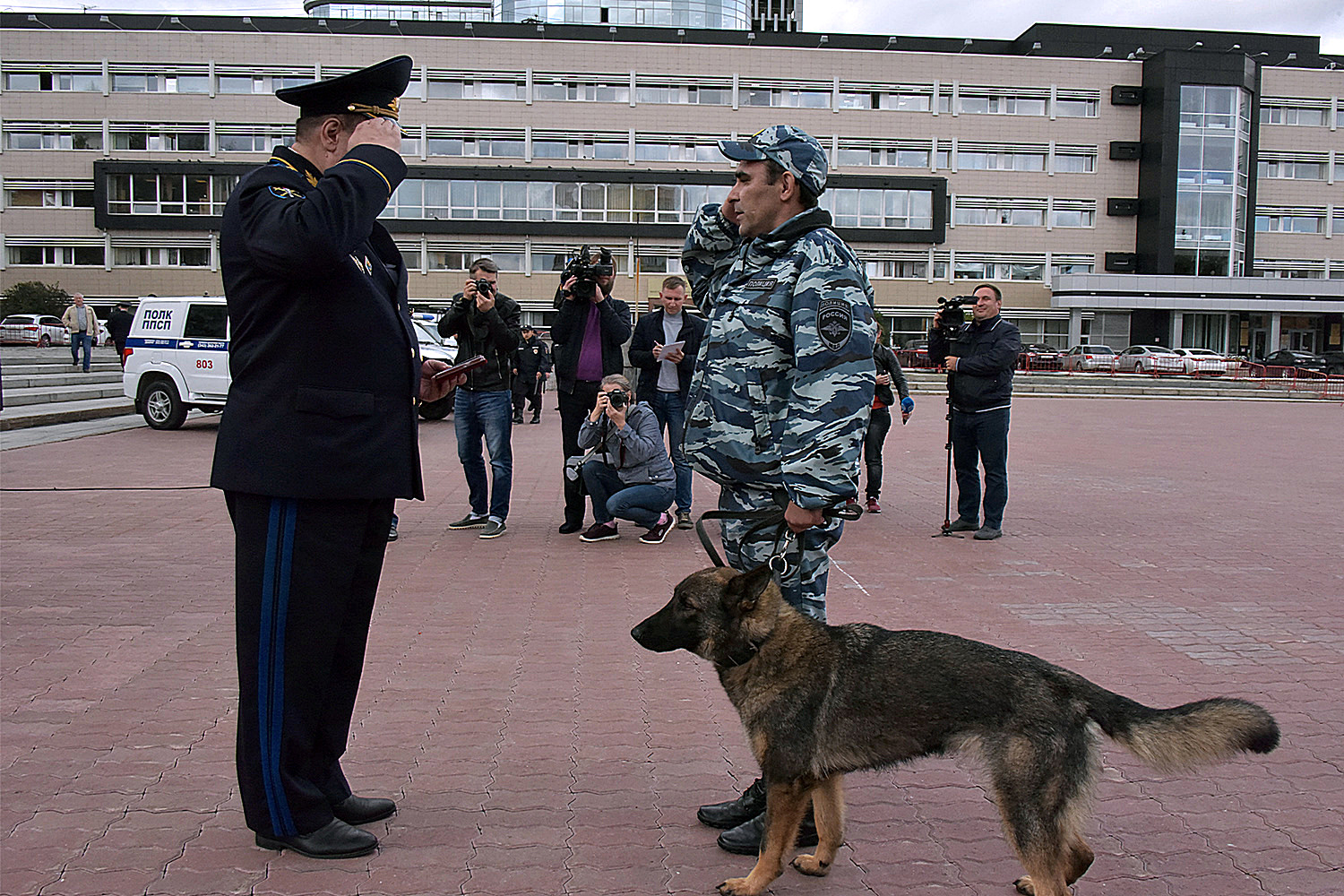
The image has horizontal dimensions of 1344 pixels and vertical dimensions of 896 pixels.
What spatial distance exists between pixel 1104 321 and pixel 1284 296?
1019cm

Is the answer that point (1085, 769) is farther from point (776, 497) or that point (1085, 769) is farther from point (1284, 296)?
point (1284, 296)

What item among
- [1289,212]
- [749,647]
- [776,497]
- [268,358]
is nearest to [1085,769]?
[749,647]

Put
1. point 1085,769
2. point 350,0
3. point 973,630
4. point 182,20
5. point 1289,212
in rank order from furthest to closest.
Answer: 1. point 350,0
2. point 1289,212
3. point 182,20
4. point 973,630
5. point 1085,769

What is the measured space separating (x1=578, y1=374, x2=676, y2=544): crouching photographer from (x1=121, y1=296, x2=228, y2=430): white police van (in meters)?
11.1

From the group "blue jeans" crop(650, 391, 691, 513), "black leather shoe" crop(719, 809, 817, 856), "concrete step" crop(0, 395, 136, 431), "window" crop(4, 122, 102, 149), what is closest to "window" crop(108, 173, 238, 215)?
"window" crop(4, 122, 102, 149)

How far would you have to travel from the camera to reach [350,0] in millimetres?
128000

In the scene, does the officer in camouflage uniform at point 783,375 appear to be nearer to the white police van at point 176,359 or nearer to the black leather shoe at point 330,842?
the black leather shoe at point 330,842

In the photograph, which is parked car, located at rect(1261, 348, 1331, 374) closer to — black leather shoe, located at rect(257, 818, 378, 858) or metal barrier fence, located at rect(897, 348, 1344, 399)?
metal barrier fence, located at rect(897, 348, 1344, 399)

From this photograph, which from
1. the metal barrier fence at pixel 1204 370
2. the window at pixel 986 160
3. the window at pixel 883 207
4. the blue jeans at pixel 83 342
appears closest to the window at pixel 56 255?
the blue jeans at pixel 83 342

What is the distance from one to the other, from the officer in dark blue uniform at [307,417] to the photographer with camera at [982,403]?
22.3ft

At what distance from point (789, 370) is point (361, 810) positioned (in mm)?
2009

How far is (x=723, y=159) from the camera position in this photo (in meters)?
62.4

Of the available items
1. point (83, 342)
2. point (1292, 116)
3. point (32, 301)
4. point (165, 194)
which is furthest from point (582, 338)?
point (1292, 116)

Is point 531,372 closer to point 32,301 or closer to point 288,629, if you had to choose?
point 288,629
